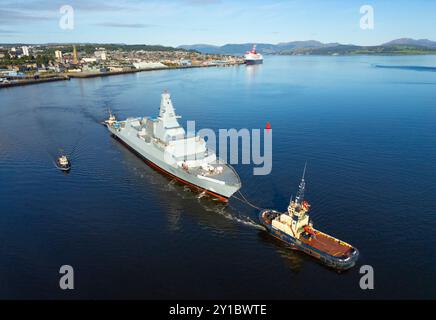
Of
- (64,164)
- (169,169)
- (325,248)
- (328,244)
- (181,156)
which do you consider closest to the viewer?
(325,248)

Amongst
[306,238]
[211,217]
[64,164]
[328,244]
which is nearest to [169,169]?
[211,217]

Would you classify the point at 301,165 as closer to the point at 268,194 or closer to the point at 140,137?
the point at 268,194

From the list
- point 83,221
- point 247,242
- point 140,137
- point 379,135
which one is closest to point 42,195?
point 83,221

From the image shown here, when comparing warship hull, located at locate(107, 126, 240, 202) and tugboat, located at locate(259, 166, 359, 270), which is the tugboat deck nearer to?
tugboat, located at locate(259, 166, 359, 270)

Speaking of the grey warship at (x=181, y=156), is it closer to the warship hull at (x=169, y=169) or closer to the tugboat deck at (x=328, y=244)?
the warship hull at (x=169, y=169)

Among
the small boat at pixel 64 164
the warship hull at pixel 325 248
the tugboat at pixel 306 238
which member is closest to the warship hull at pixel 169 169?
the tugboat at pixel 306 238

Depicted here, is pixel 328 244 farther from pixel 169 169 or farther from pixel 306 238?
pixel 169 169
